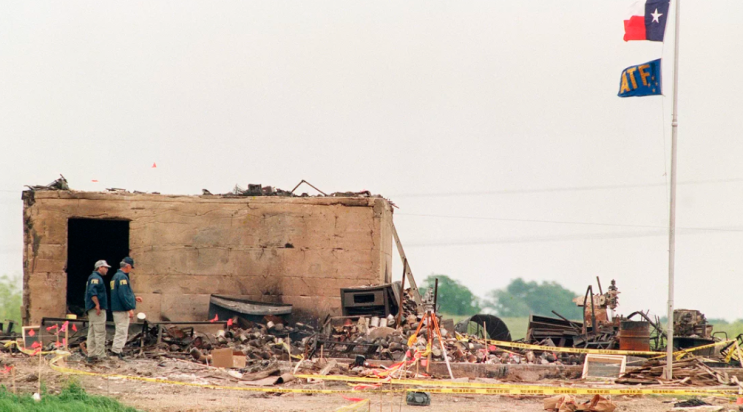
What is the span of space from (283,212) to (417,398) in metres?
9.56

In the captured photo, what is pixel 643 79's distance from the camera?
1688cm

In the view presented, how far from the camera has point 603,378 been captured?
679 inches

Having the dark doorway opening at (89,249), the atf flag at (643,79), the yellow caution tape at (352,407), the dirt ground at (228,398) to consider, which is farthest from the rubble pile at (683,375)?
the dark doorway opening at (89,249)

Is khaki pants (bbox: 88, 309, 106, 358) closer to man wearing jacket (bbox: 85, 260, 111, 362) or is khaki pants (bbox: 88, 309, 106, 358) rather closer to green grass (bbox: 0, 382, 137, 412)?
man wearing jacket (bbox: 85, 260, 111, 362)

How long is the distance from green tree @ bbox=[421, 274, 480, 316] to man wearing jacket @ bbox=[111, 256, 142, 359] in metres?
95.4

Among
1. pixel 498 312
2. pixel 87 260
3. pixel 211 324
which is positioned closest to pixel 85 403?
pixel 211 324

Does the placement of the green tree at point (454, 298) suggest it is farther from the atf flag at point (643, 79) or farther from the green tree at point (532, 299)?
the atf flag at point (643, 79)

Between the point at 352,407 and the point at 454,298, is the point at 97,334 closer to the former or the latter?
the point at 352,407

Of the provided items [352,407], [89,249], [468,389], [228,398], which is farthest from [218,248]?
[352,407]

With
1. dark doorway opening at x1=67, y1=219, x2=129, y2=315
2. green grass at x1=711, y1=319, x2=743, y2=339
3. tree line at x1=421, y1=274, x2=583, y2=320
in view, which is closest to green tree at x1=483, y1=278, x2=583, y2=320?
tree line at x1=421, y1=274, x2=583, y2=320

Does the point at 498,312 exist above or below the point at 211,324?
below

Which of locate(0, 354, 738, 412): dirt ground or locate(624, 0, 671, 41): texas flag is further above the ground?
locate(624, 0, 671, 41): texas flag

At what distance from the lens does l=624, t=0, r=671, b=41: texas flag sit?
16.5 metres

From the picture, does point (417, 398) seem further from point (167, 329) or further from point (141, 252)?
point (141, 252)
